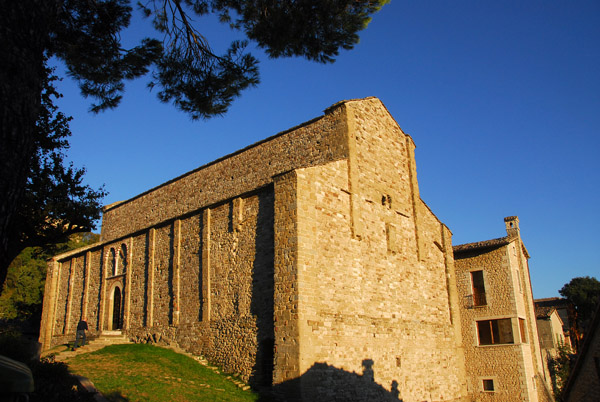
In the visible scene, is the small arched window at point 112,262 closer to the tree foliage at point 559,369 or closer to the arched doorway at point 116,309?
the arched doorway at point 116,309

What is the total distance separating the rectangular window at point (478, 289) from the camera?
24969 millimetres

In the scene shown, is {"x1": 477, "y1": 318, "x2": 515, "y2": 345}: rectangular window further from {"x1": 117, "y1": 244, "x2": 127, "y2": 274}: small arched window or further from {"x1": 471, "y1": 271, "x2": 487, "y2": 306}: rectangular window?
{"x1": 117, "y1": 244, "x2": 127, "y2": 274}: small arched window

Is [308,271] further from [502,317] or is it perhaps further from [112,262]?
[502,317]

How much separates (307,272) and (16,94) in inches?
437

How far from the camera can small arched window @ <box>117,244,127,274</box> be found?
22828 mm

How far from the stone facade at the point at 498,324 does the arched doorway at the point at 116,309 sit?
55.8 feet

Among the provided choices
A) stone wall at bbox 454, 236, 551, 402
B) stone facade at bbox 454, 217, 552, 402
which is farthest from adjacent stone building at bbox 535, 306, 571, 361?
stone wall at bbox 454, 236, 551, 402

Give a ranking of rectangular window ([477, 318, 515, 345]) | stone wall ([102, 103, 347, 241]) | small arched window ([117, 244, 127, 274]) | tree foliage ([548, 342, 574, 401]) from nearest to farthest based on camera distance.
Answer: stone wall ([102, 103, 347, 241])
small arched window ([117, 244, 127, 274])
rectangular window ([477, 318, 515, 345])
tree foliage ([548, 342, 574, 401])

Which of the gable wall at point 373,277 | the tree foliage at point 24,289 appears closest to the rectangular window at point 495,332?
the gable wall at point 373,277

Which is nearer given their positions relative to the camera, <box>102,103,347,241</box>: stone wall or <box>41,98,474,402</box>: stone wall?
<box>41,98,474,402</box>: stone wall

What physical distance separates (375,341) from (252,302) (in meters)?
4.30

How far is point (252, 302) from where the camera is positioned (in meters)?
15.8

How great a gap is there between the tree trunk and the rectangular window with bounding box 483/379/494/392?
78.9 ft

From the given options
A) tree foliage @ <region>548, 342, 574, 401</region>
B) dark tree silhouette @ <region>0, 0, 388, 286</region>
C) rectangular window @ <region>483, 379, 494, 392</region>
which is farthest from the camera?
tree foliage @ <region>548, 342, 574, 401</region>
